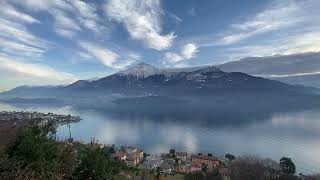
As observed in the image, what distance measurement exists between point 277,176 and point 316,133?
34404mm

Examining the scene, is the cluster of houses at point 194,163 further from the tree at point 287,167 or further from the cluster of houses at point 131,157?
the tree at point 287,167

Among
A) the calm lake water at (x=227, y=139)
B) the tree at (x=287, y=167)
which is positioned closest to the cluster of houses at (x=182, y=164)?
the tree at (x=287, y=167)

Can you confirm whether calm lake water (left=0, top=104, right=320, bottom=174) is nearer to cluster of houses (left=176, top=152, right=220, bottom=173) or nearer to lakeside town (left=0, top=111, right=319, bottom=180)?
lakeside town (left=0, top=111, right=319, bottom=180)

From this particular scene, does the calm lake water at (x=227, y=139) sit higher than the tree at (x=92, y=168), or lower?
lower

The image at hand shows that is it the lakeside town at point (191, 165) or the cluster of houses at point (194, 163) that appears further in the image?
the cluster of houses at point (194, 163)

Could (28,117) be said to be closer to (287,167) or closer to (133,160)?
(133,160)

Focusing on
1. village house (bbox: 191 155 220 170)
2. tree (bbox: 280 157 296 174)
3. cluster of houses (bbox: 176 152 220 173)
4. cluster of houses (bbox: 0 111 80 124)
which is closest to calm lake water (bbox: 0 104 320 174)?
cluster of houses (bbox: 0 111 80 124)

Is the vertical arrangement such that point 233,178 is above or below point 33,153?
below

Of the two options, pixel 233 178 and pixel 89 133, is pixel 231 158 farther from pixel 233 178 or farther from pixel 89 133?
pixel 89 133

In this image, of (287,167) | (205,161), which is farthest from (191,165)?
(287,167)

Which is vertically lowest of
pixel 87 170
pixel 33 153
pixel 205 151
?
pixel 205 151

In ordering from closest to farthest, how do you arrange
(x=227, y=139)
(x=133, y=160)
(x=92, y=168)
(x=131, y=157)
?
(x=92, y=168) < (x=133, y=160) < (x=131, y=157) < (x=227, y=139)

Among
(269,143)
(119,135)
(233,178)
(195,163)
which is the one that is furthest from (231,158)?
(119,135)

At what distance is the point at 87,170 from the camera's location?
8.62 meters
